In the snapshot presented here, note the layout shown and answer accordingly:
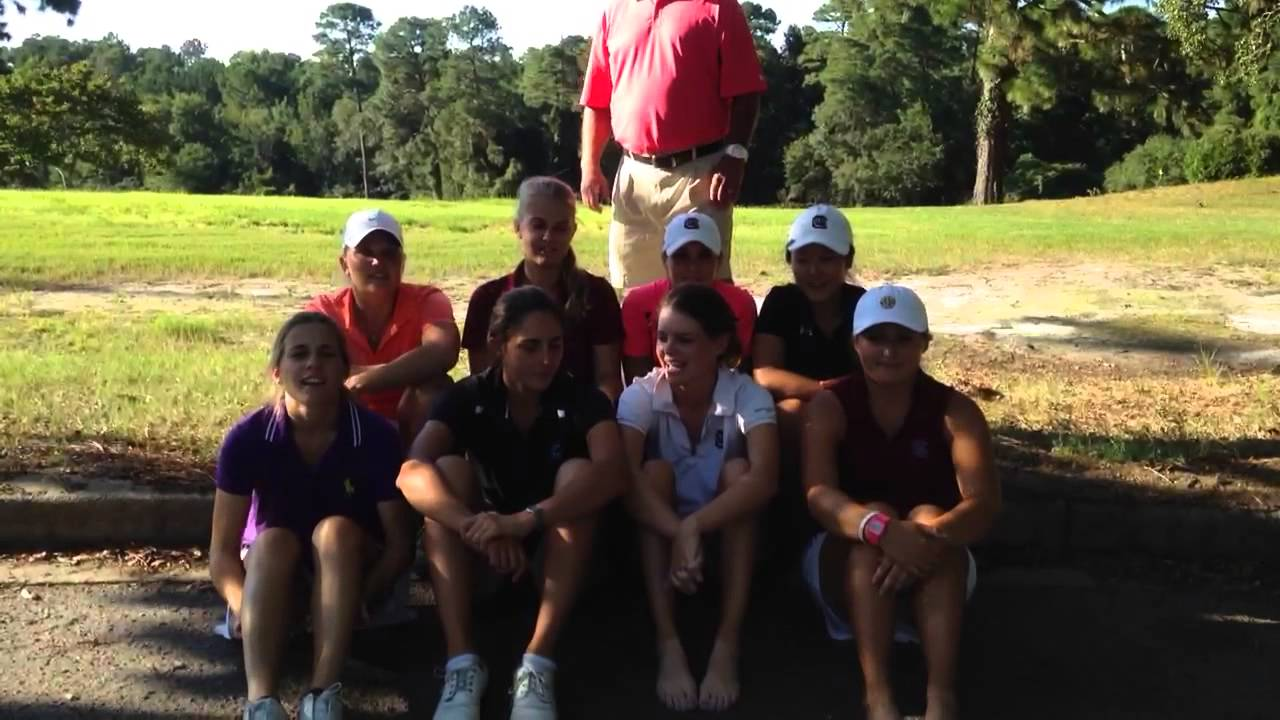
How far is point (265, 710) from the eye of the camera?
11.2 feet

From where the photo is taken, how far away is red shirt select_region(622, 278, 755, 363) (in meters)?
4.66

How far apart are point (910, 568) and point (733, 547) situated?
21.6 inches

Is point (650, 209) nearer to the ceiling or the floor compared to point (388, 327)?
nearer to the ceiling

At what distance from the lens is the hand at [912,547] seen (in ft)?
11.7

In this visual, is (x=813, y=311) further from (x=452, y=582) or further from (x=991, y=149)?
(x=991, y=149)

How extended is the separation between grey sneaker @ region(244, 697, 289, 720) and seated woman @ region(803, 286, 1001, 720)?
1.51 metres

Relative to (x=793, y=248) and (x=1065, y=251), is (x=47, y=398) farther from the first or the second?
(x=1065, y=251)

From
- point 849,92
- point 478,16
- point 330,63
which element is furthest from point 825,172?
point 330,63

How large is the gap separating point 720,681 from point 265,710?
1.19 meters

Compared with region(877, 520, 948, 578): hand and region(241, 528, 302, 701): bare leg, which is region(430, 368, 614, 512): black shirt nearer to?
region(241, 528, 302, 701): bare leg

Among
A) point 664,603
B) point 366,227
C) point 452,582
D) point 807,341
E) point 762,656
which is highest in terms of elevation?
point 366,227

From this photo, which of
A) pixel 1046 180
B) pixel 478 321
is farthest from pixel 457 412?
pixel 1046 180

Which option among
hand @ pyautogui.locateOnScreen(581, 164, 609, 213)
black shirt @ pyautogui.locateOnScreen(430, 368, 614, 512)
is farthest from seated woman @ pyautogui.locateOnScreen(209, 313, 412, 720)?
hand @ pyautogui.locateOnScreen(581, 164, 609, 213)

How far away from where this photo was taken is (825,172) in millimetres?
59906
